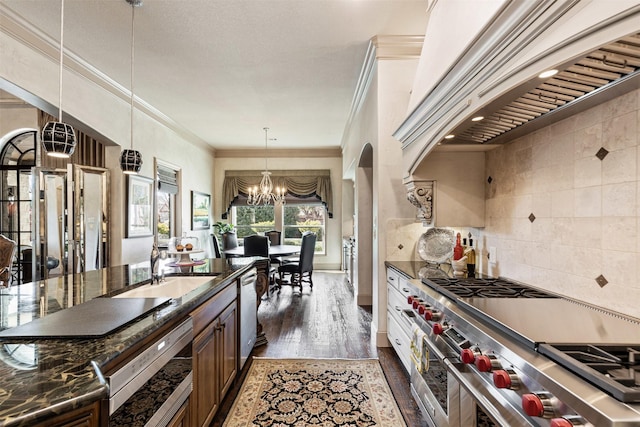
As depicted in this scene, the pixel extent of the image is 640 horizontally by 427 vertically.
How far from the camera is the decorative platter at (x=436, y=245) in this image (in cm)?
287

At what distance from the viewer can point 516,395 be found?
3.21 feet

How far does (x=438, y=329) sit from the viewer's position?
1561mm

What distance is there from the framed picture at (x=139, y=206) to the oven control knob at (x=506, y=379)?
183 inches

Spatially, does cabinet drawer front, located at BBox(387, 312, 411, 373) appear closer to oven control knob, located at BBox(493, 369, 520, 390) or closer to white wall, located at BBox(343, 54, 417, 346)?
white wall, located at BBox(343, 54, 417, 346)

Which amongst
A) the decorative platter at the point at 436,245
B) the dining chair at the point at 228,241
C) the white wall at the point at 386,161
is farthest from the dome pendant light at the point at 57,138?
the dining chair at the point at 228,241

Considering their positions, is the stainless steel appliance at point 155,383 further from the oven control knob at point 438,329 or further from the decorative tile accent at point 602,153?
the decorative tile accent at point 602,153

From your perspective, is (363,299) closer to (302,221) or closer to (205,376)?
(205,376)

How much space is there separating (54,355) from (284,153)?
7.25 meters

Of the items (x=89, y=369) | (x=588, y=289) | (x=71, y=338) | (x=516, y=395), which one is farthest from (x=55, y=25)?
(x=588, y=289)

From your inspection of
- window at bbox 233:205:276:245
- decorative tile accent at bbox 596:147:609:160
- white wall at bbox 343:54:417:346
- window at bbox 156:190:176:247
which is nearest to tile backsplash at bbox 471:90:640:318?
decorative tile accent at bbox 596:147:609:160

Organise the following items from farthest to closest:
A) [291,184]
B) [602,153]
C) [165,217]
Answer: [291,184], [165,217], [602,153]

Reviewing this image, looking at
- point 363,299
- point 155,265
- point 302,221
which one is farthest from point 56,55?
point 302,221

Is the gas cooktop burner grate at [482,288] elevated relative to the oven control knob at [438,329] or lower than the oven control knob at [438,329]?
elevated

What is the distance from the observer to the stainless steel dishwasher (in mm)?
2557
